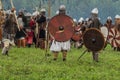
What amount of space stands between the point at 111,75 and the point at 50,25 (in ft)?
14.4

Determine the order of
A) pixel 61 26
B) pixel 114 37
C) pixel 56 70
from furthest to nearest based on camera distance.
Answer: pixel 114 37
pixel 61 26
pixel 56 70

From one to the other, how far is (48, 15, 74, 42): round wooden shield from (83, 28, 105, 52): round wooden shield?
66cm

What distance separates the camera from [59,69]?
15922 mm

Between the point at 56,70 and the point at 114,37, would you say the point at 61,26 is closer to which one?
the point at 56,70

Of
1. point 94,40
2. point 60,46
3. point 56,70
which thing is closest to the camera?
point 56,70

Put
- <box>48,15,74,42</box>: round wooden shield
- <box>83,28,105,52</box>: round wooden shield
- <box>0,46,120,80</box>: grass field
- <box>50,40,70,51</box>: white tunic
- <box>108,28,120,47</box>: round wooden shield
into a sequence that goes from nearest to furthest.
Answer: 1. <box>0,46,120,80</box>: grass field
2. <box>50,40,70,51</box>: white tunic
3. <box>83,28,105,52</box>: round wooden shield
4. <box>48,15,74,42</box>: round wooden shield
5. <box>108,28,120,47</box>: round wooden shield

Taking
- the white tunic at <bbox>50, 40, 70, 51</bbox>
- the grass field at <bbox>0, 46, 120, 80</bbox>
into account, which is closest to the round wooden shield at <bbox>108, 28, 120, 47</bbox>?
the grass field at <bbox>0, 46, 120, 80</bbox>

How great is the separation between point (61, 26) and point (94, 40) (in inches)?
52.0

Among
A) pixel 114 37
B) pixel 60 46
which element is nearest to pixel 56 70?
pixel 60 46

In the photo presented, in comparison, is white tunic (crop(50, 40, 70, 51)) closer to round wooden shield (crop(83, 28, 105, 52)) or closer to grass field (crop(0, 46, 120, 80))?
grass field (crop(0, 46, 120, 80))

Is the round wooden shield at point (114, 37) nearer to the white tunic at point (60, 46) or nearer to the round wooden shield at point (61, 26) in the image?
the round wooden shield at point (61, 26)

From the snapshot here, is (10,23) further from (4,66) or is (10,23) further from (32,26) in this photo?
(32,26)

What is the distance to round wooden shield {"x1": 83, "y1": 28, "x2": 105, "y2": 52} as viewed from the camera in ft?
61.7

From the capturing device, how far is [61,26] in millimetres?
19031
